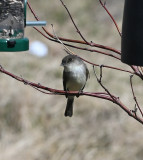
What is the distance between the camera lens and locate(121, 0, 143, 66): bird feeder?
9.20 ft

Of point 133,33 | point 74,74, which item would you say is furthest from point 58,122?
point 133,33

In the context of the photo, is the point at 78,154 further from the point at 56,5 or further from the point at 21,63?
the point at 56,5

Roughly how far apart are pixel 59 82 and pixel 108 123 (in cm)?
143

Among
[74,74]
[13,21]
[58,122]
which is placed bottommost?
[58,122]

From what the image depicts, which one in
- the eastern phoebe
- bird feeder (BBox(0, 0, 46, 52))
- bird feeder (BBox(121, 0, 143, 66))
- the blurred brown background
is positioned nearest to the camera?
bird feeder (BBox(121, 0, 143, 66))

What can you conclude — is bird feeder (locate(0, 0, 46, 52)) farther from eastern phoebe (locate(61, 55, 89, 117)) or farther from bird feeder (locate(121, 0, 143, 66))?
eastern phoebe (locate(61, 55, 89, 117))

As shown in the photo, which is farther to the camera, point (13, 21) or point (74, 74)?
point (74, 74)

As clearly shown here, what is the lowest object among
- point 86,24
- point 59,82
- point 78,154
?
point 78,154

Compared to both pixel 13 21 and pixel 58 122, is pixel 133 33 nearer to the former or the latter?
pixel 13 21

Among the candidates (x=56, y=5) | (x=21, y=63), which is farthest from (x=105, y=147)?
(x=56, y=5)

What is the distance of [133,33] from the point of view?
2838mm

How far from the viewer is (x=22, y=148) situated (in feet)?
21.7

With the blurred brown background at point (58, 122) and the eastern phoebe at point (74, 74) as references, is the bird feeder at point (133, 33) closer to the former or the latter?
the eastern phoebe at point (74, 74)

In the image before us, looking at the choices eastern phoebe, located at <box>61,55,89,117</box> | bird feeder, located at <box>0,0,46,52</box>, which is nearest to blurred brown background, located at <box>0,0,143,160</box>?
eastern phoebe, located at <box>61,55,89,117</box>
